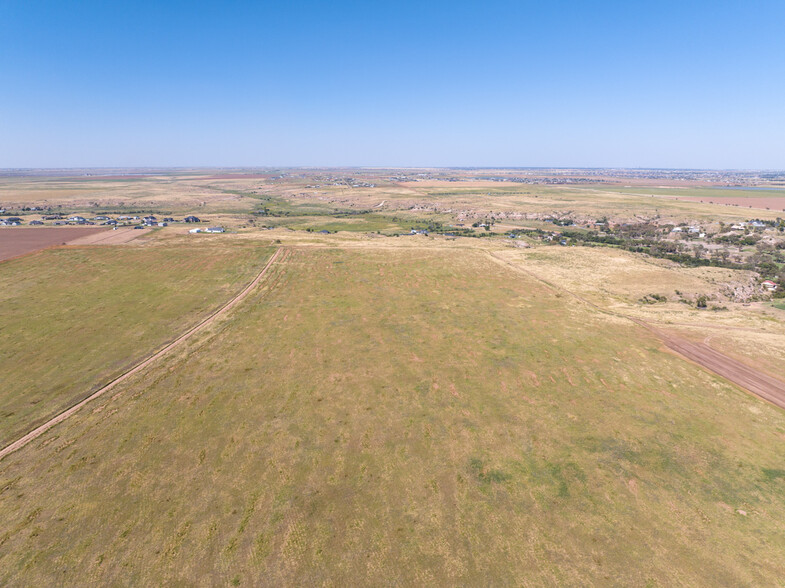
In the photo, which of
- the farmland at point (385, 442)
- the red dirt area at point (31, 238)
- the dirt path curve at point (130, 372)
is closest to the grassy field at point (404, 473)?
the farmland at point (385, 442)

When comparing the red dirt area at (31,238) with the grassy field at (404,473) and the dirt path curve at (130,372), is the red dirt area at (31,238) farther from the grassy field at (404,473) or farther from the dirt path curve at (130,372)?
the grassy field at (404,473)

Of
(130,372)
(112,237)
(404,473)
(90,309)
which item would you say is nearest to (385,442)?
(404,473)

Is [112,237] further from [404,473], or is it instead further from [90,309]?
[404,473]

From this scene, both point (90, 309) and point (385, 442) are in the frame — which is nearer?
point (385, 442)

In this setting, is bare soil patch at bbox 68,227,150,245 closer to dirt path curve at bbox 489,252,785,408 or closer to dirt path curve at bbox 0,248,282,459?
dirt path curve at bbox 0,248,282,459

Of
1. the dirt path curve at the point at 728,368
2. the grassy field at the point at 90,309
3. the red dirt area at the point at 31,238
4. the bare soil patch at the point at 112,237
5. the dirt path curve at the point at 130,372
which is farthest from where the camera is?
the bare soil patch at the point at 112,237

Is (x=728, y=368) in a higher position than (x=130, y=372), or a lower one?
lower
